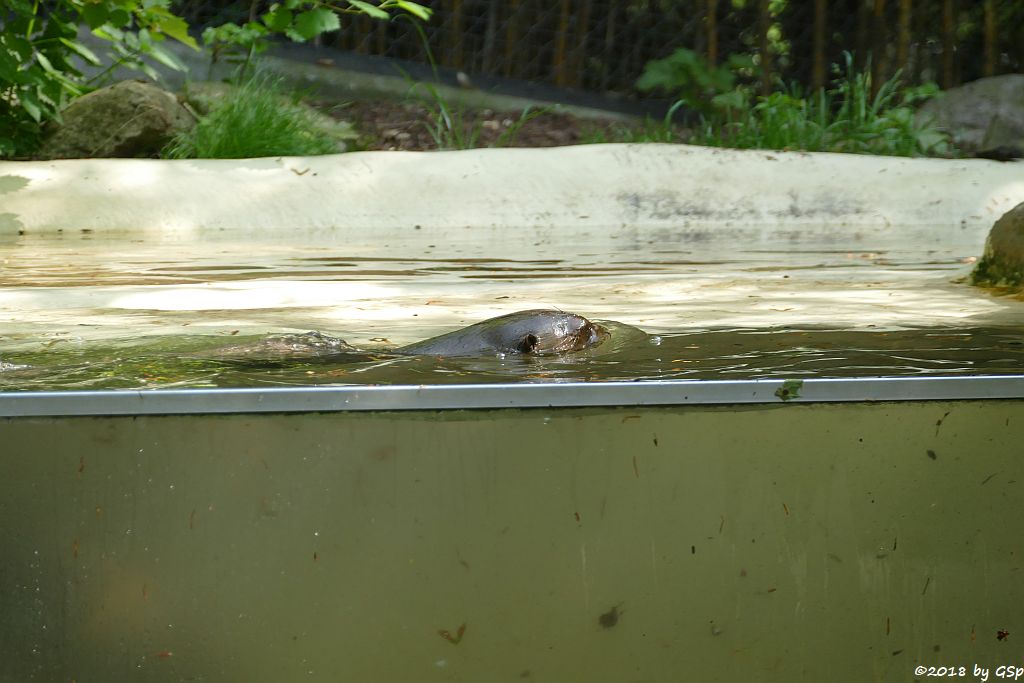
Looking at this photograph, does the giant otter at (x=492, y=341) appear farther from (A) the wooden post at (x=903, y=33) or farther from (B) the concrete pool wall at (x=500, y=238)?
(A) the wooden post at (x=903, y=33)

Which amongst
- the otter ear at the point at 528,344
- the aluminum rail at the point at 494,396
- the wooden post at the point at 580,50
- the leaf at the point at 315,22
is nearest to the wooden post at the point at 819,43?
the wooden post at the point at 580,50

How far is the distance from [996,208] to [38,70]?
5361 millimetres

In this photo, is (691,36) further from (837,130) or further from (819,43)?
(837,130)

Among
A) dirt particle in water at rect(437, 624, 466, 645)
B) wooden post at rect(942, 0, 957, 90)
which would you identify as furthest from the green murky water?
wooden post at rect(942, 0, 957, 90)

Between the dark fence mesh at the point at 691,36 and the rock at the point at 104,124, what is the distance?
9.52 feet

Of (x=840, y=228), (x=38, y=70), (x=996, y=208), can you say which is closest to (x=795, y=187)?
(x=840, y=228)

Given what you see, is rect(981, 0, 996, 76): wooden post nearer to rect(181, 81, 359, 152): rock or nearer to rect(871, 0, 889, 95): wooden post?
rect(871, 0, 889, 95): wooden post

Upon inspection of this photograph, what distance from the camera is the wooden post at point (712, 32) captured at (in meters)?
10.1

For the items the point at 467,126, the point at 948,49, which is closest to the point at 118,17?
the point at 467,126

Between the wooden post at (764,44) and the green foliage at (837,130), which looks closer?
the green foliage at (837,130)

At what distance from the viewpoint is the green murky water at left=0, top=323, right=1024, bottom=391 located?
1.90m

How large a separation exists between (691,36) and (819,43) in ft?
3.68

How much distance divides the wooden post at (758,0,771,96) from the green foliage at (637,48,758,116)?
0.13m

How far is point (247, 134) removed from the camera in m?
7.44
